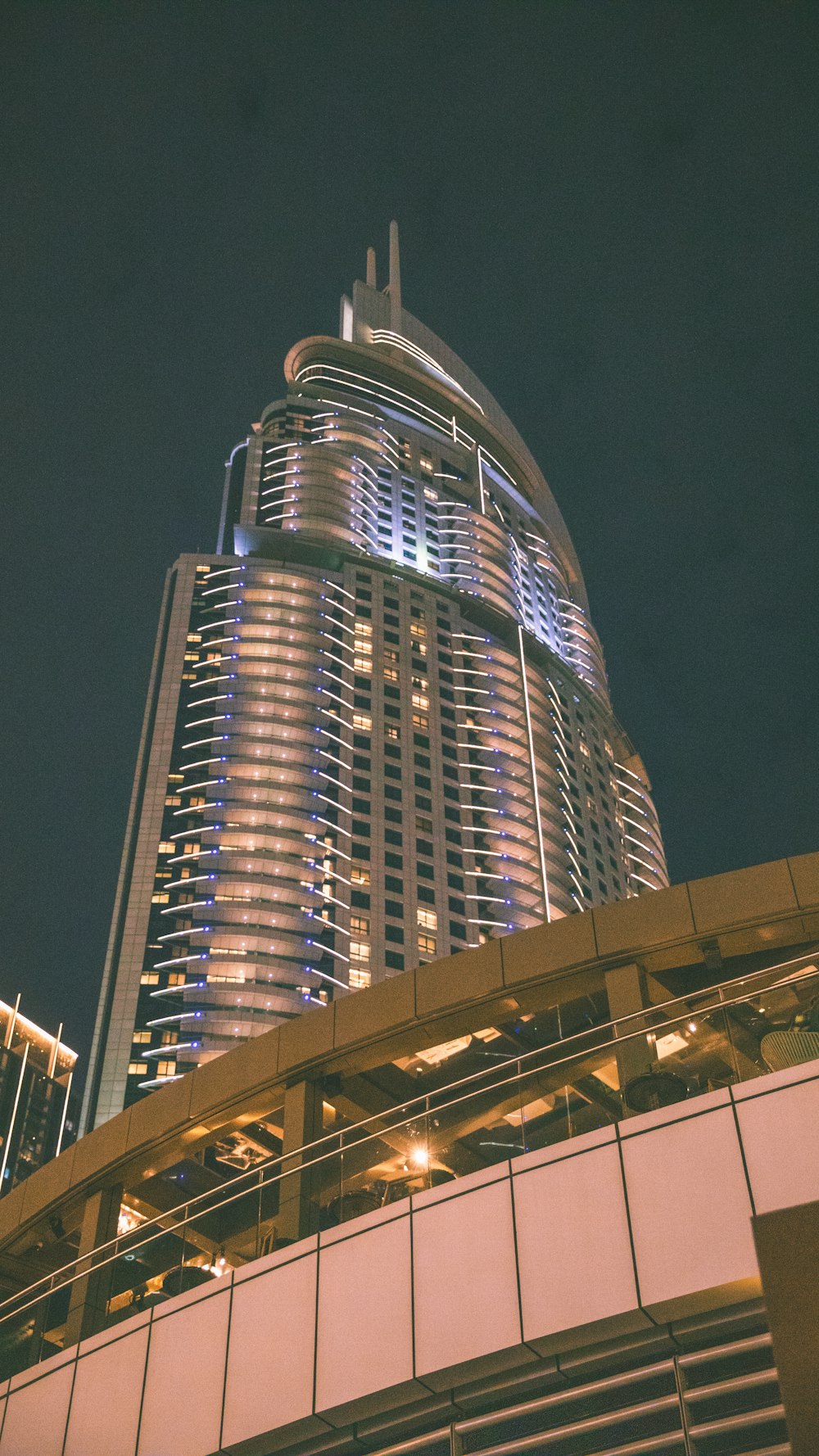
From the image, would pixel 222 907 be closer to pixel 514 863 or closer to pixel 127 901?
pixel 127 901

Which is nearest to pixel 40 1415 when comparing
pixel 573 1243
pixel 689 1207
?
pixel 573 1243

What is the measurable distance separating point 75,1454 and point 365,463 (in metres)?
119

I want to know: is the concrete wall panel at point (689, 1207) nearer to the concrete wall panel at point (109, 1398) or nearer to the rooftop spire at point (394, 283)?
the concrete wall panel at point (109, 1398)

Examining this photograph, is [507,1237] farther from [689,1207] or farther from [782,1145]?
[782,1145]

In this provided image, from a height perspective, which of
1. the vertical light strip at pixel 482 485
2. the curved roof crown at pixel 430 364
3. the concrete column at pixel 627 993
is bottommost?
the concrete column at pixel 627 993

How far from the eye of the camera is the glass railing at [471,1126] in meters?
14.3

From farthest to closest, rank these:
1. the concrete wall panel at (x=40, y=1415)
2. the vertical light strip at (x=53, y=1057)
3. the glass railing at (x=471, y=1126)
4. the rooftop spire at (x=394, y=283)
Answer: the rooftop spire at (x=394, y=283), the vertical light strip at (x=53, y=1057), the concrete wall panel at (x=40, y=1415), the glass railing at (x=471, y=1126)

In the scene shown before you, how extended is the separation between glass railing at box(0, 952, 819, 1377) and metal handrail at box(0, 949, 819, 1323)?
3cm

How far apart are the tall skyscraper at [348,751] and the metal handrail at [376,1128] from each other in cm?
6208

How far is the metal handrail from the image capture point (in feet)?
49.5

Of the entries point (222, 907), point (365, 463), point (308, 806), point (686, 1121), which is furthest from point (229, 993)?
point (686, 1121)

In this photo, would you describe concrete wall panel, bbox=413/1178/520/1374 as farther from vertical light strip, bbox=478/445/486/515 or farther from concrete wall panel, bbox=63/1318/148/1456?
vertical light strip, bbox=478/445/486/515

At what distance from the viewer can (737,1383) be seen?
41.7 ft

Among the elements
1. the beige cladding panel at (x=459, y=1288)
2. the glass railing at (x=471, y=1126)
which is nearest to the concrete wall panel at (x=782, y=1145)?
the beige cladding panel at (x=459, y=1288)
